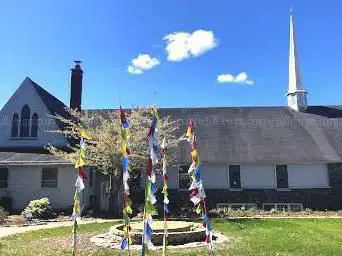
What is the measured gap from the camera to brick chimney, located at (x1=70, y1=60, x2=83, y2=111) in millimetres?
28844

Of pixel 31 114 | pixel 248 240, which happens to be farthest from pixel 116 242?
pixel 31 114

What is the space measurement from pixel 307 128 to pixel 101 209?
14710 millimetres

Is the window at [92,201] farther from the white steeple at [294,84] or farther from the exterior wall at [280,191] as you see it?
the white steeple at [294,84]

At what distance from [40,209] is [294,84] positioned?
2111cm

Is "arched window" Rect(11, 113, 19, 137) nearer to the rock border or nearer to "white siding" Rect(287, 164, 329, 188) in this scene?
the rock border

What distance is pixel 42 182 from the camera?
2445cm

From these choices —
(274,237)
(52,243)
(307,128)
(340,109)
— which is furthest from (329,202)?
(52,243)

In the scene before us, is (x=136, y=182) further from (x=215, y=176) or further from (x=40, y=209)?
(x=40, y=209)

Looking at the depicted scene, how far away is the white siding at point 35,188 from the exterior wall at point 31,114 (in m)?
2.55

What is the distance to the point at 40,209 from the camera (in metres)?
21.8

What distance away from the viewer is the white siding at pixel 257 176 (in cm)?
2600

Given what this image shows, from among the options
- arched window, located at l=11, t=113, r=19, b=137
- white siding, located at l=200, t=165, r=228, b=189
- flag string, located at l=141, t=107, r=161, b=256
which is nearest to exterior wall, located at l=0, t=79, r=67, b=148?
arched window, located at l=11, t=113, r=19, b=137

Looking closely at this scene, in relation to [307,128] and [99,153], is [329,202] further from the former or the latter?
[99,153]

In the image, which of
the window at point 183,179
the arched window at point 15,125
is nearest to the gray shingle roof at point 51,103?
the arched window at point 15,125
